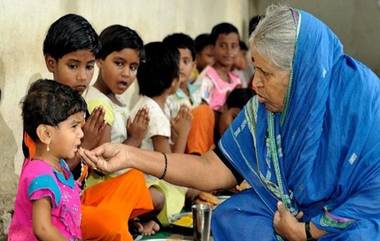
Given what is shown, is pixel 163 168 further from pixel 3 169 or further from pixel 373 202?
pixel 3 169

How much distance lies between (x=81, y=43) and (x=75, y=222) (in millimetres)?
812

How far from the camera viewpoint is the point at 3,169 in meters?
3.07

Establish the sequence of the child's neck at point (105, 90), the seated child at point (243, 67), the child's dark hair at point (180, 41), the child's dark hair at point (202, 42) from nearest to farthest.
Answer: the child's neck at point (105, 90)
the child's dark hair at point (180, 41)
the child's dark hair at point (202, 42)
the seated child at point (243, 67)

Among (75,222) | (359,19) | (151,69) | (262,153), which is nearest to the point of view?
(262,153)

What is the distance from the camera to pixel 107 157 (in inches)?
87.7

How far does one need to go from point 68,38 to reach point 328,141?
4.11 ft

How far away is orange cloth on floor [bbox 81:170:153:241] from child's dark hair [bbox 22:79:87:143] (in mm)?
575

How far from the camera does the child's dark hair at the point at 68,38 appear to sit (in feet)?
9.21

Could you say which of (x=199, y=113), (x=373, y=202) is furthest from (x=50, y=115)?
(x=199, y=113)

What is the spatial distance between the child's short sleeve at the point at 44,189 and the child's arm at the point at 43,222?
0.02 metres

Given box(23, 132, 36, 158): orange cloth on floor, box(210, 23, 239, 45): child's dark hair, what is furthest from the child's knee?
box(210, 23, 239, 45): child's dark hair

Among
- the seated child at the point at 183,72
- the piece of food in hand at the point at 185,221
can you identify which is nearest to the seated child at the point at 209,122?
the seated child at the point at 183,72

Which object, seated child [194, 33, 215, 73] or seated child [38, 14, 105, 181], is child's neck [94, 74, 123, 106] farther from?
seated child [194, 33, 215, 73]

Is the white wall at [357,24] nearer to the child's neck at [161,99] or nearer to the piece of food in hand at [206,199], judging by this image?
the child's neck at [161,99]
